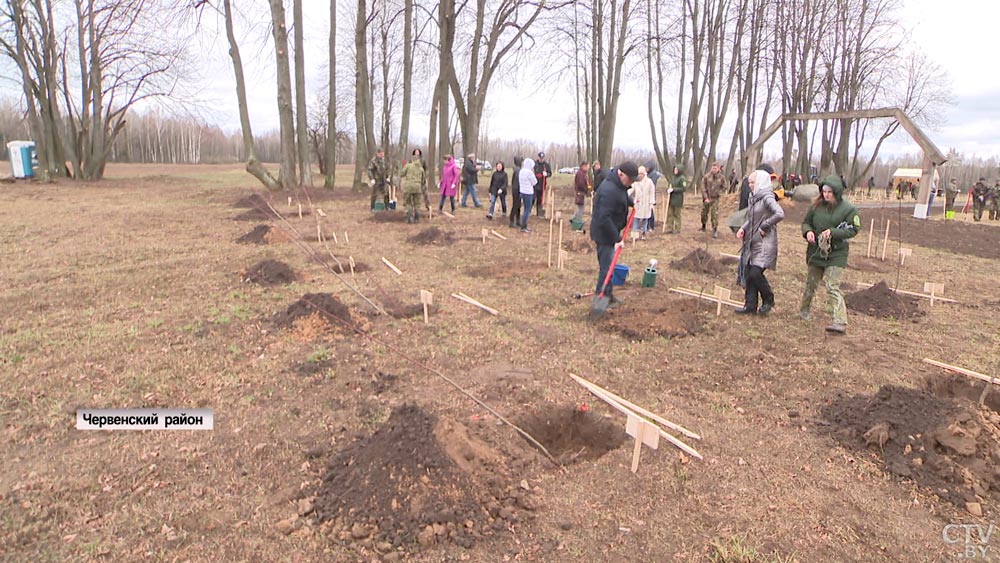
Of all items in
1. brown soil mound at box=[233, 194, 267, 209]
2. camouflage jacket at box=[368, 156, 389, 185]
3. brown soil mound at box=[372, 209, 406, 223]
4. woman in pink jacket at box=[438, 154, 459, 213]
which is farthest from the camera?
brown soil mound at box=[233, 194, 267, 209]

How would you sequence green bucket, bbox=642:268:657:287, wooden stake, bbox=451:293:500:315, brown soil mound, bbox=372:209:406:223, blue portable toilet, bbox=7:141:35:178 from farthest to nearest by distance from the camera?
blue portable toilet, bbox=7:141:35:178 < brown soil mound, bbox=372:209:406:223 < green bucket, bbox=642:268:657:287 < wooden stake, bbox=451:293:500:315

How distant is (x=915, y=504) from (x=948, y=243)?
1344 cm

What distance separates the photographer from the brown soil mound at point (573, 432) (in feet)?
12.4

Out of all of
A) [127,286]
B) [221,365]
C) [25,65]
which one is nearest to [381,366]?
[221,365]

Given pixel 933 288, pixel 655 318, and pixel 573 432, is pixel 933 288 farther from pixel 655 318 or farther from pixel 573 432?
pixel 573 432

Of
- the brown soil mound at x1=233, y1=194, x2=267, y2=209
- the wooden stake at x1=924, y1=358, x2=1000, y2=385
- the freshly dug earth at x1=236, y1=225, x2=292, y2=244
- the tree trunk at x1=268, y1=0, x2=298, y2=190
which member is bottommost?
the wooden stake at x1=924, y1=358, x2=1000, y2=385

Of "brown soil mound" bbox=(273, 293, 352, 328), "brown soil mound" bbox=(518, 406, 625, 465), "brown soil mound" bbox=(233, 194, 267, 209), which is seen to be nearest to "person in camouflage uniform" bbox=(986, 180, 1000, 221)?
"brown soil mound" bbox=(518, 406, 625, 465)

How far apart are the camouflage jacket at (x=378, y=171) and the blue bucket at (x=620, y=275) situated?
9.34 meters

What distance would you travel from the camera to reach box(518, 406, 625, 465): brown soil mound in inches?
149

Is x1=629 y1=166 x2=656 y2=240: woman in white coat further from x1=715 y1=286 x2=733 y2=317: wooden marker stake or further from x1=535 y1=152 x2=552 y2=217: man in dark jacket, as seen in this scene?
x1=715 y1=286 x2=733 y2=317: wooden marker stake

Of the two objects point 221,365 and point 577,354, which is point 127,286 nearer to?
point 221,365

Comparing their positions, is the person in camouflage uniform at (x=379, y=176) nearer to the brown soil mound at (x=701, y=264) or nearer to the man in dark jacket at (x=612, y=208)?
the brown soil mound at (x=701, y=264)

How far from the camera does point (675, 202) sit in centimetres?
1247

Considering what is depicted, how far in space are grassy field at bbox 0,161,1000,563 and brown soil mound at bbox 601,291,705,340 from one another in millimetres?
67
